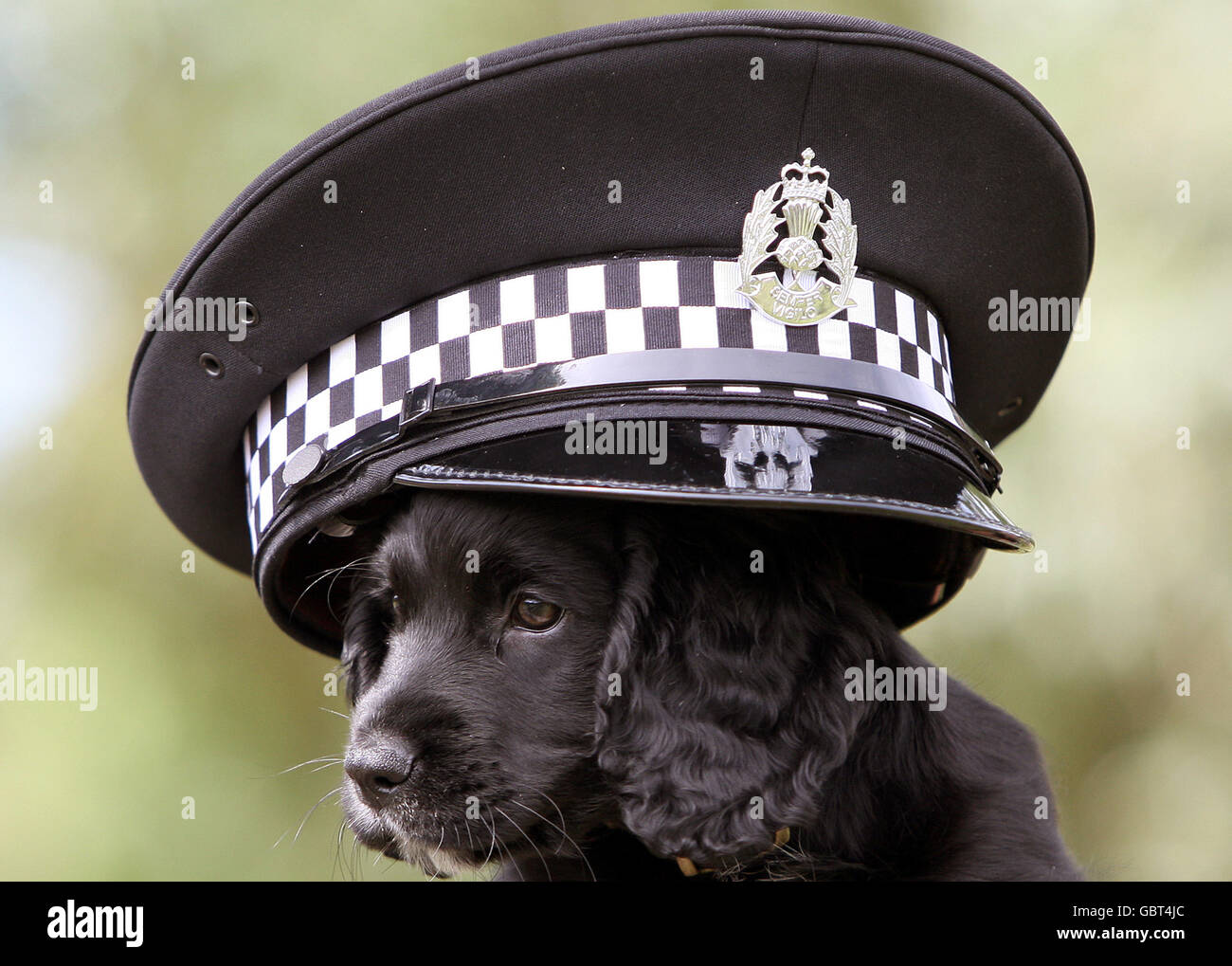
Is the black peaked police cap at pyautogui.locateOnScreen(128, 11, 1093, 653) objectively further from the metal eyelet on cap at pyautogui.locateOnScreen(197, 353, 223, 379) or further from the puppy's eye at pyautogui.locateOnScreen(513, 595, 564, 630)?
the puppy's eye at pyautogui.locateOnScreen(513, 595, 564, 630)

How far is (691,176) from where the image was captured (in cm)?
170

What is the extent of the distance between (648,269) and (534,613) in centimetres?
57

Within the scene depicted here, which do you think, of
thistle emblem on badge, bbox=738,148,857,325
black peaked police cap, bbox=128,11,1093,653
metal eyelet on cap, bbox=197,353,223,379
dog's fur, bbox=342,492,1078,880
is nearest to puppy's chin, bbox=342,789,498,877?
dog's fur, bbox=342,492,1078,880

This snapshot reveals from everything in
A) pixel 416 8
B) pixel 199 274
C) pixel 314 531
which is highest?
pixel 416 8

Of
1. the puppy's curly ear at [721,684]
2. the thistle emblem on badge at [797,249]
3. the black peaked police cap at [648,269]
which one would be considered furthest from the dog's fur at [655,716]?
the thistle emblem on badge at [797,249]

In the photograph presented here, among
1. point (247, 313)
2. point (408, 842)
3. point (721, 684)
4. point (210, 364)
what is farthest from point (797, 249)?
point (408, 842)

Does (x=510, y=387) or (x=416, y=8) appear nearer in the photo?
(x=510, y=387)

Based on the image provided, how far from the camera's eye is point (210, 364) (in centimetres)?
198

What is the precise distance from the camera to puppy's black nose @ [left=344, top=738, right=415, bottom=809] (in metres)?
1.82

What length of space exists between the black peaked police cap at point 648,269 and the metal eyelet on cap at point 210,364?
0.02m

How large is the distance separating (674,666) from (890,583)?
591 millimetres
